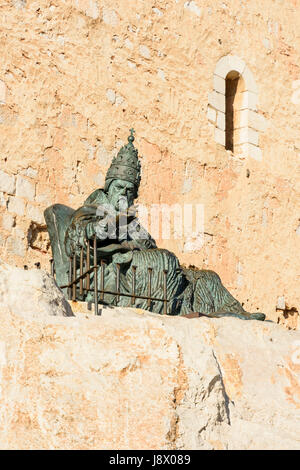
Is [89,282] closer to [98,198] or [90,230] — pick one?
[90,230]

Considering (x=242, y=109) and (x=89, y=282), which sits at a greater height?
(x=242, y=109)

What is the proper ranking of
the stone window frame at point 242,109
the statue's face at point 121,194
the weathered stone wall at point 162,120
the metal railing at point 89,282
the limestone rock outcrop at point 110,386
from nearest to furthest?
1. the limestone rock outcrop at point 110,386
2. the metal railing at point 89,282
3. the statue's face at point 121,194
4. the weathered stone wall at point 162,120
5. the stone window frame at point 242,109

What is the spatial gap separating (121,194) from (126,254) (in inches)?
21.7

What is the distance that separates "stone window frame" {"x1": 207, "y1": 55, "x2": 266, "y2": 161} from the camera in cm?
941

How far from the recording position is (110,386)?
4.01 m

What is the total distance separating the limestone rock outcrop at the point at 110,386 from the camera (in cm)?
385

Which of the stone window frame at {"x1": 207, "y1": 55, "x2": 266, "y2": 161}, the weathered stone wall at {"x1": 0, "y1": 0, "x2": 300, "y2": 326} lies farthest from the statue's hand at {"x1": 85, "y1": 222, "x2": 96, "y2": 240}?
the stone window frame at {"x1": 207, "y1": 55, "x2": 266, "y2": 161}

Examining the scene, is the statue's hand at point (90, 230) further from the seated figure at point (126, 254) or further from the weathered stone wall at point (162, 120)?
the weathered stone wall at point (162, 120)

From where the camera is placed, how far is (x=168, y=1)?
9.13m

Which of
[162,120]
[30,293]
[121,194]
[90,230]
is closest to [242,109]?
[162,120]

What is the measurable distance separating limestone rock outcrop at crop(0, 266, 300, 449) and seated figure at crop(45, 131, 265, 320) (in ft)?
5.85

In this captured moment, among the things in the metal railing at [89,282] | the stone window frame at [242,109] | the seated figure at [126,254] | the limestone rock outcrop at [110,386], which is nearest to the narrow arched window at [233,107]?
the stone window frame at [242,109]

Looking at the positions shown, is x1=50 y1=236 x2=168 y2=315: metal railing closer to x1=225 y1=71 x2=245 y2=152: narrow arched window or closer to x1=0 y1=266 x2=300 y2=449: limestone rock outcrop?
x1=0 y1=266 x2=300 y2=449: limestone rock outcrop

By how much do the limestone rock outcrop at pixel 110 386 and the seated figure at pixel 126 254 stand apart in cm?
178
